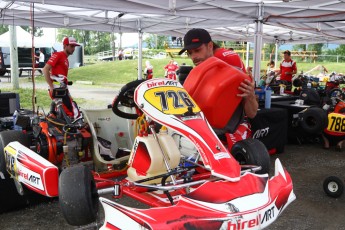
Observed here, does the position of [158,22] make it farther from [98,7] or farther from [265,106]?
[265,106]

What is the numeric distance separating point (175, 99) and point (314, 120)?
3.44 m

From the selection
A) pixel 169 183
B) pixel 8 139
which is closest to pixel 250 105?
pixel 169 183

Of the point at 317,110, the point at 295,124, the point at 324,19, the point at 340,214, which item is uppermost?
the point at 324,19

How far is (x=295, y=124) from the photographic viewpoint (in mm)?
6062

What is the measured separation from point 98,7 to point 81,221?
4.32 m

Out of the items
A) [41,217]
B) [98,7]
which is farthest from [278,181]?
[98,7]

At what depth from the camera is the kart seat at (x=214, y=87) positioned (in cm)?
233

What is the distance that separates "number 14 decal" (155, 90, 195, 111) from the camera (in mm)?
2125

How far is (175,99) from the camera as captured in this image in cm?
216

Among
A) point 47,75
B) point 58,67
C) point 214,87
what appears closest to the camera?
point 214,87

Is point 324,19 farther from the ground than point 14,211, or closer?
farther from the ground

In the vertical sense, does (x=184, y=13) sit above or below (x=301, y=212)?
above

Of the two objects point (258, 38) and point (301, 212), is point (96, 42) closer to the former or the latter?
point (258, 38)

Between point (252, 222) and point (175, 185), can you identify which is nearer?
point (252, 222)
